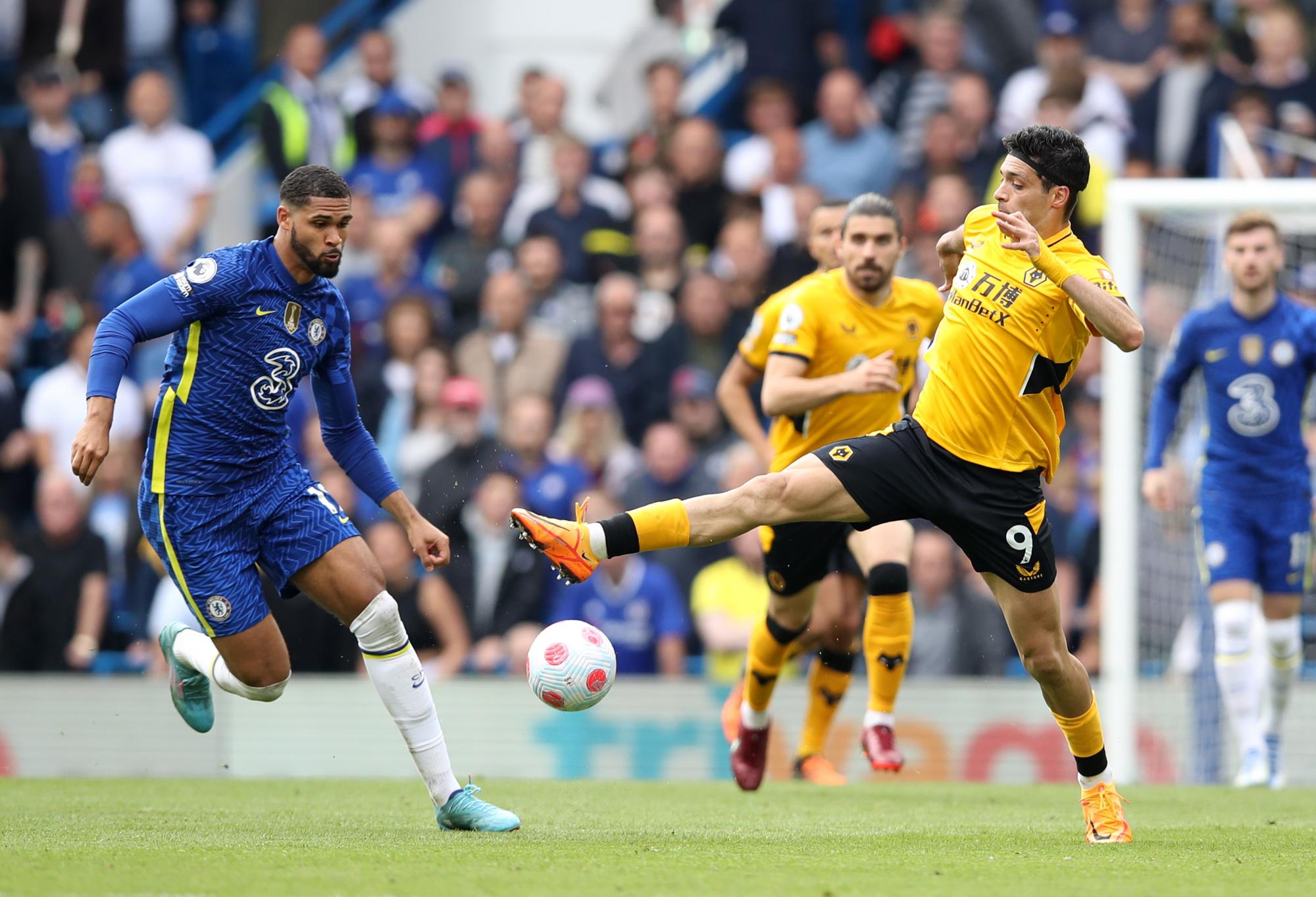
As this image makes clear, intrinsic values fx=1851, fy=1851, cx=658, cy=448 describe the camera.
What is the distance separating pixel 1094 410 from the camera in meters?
13.5

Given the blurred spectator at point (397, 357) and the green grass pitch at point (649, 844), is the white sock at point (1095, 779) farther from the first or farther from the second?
the blurred spectator at point (397, 357)

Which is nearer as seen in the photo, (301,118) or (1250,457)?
(1250,457)

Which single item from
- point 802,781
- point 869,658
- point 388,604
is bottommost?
point 802,781

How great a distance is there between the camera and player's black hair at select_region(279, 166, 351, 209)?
702 cm

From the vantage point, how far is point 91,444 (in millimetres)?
6574

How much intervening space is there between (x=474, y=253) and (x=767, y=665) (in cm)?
682

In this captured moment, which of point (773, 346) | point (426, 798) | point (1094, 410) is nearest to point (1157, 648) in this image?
point (1094, 410)

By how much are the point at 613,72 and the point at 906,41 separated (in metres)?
2.79

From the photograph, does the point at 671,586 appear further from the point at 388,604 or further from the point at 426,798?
the point at 388,604

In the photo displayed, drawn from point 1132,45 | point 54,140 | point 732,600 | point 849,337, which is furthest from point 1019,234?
point 54,140

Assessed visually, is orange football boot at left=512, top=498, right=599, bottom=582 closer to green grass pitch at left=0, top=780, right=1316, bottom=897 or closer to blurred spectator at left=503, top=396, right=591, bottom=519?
green grass pitch at left=0, top=780, right=1316, bottom=897

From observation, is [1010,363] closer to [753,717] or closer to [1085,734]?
[1085,734]

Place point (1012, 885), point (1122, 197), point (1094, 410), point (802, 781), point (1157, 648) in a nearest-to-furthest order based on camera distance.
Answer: point (1012, 885)
point (802, 781)
point (1122, 197)
point (1157, 648)
point (1094, 410)

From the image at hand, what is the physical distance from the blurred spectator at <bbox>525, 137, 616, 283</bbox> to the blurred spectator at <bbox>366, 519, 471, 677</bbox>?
11.5ft
